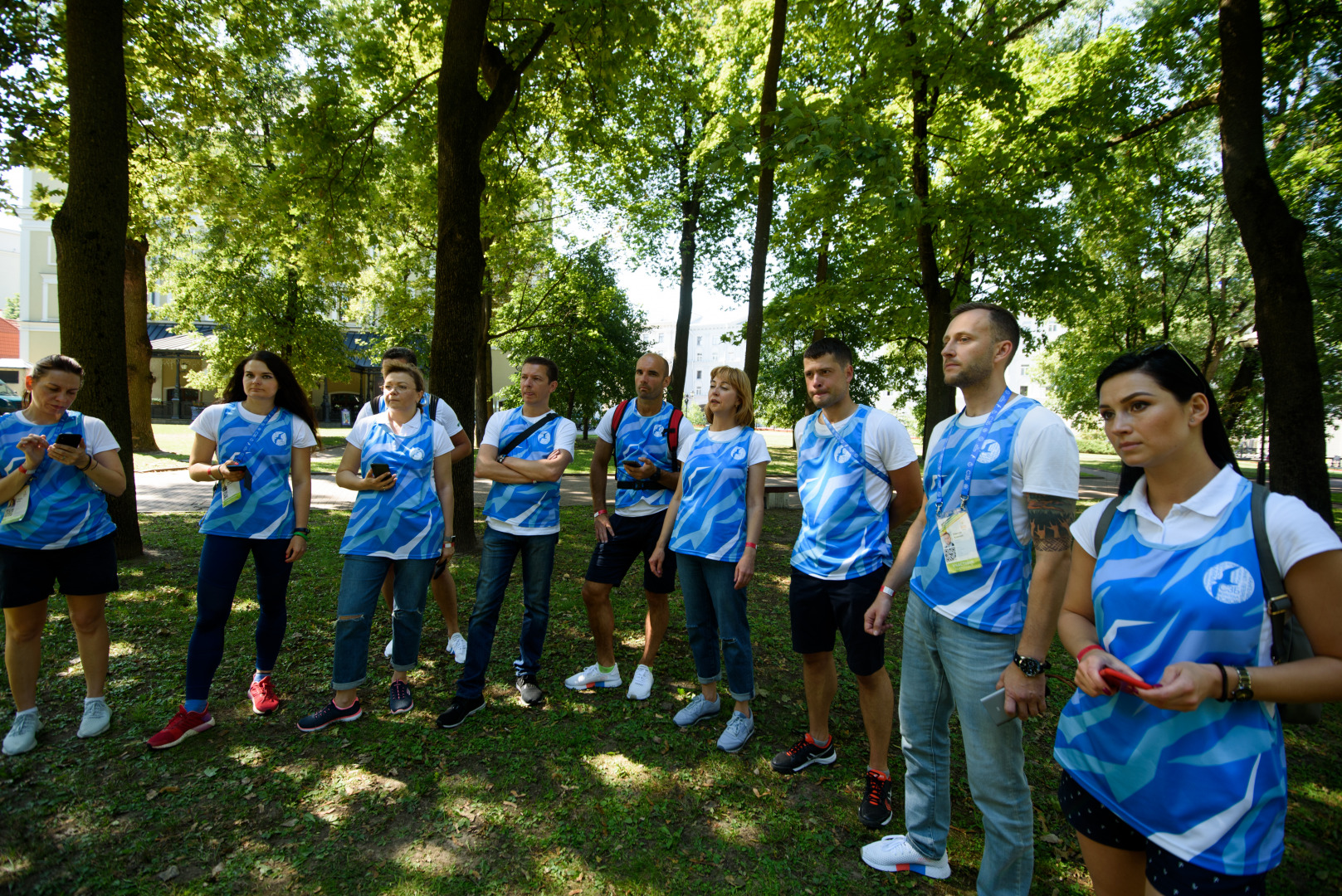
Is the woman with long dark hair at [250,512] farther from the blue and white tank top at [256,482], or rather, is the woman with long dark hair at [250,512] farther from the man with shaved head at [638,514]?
the man with shaved head at [638,514]

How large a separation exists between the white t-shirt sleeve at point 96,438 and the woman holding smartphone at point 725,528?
3066 mm

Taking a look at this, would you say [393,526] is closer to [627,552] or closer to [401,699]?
[401,699]

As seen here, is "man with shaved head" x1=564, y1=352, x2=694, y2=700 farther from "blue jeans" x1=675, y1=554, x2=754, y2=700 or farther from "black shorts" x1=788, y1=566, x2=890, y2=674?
"black shorts" x1=788, y1=566, x2=890, y2=674

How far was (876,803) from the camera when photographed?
307 cm

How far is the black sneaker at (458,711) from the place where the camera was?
3.82 metres

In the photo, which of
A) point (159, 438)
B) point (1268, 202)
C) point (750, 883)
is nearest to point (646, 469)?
point (750, 883)

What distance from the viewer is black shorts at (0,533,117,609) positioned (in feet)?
11.0

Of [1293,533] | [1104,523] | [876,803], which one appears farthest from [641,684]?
[1293,533]

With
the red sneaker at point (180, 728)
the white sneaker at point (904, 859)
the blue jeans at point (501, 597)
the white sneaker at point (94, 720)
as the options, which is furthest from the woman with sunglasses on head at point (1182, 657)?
the white sneaker at point (94, 720)

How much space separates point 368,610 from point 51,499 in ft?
5.38

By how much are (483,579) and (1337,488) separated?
3258 centimetres

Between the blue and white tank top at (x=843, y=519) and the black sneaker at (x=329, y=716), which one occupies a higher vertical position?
the blue and white tank top at (x=843, y=519)

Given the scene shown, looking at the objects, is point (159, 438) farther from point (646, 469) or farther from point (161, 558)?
point (646, 469)

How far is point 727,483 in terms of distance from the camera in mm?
3701
